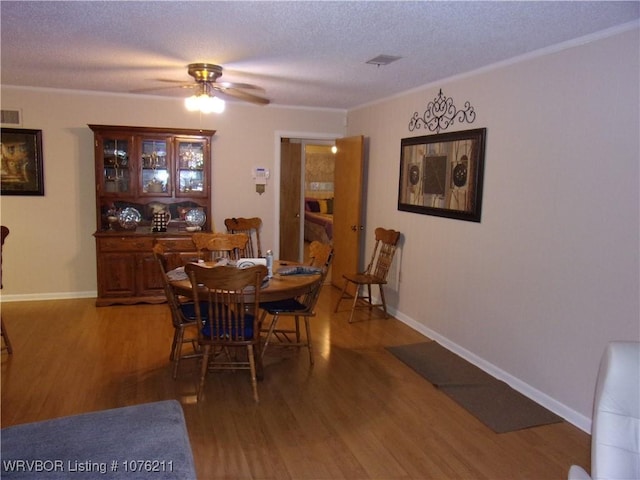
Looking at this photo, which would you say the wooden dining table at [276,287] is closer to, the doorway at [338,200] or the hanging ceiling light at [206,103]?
the hanging ceiling light at [206,103]

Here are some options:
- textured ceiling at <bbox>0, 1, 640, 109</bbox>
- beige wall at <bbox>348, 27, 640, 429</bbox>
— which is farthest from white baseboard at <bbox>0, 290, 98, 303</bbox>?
beige wall at <bbox>348, 27, 640, 429</bbox>

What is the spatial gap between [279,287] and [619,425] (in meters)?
2.14

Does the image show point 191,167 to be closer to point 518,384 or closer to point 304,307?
point 304,307

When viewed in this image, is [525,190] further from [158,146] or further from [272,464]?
[158,146]

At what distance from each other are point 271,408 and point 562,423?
1823 millimetres

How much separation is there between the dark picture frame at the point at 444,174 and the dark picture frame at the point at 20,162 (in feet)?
12.7

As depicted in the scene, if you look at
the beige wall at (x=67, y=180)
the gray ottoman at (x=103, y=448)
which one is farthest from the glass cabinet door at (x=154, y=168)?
the gray ottoman at (x=103, y=448)

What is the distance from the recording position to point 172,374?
356cm

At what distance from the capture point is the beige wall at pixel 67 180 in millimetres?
5223

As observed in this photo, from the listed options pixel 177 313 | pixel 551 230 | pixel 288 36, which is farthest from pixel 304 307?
pixel 288 36

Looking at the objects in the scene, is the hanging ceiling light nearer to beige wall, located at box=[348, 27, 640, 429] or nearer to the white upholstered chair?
beige wall, located at box=[348, 27, 640, 429]

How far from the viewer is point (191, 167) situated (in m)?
5.56

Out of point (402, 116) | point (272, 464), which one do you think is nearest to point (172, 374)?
point (272, 464)

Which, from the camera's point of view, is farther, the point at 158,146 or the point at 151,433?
the point at 158,146
